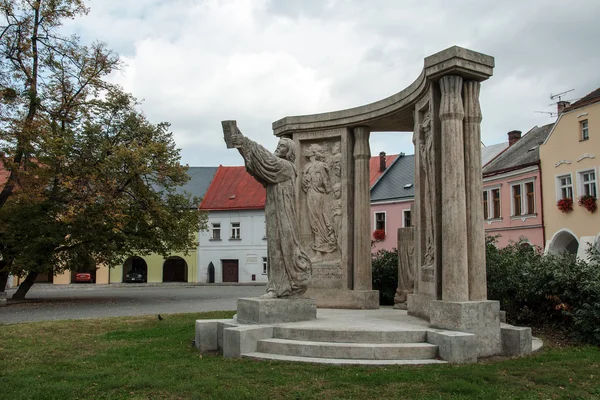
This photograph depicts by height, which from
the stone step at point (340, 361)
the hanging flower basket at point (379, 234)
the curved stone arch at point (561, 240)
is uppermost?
the hanging flower basket at point (379, 234)

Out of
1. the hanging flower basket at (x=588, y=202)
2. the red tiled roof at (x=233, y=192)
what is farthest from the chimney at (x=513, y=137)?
the red tiled roof at (x=233, y=192)

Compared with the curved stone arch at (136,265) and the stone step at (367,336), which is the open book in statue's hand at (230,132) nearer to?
the stone step at (367,336)

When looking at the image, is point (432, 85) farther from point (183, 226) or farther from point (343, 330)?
point (183, 226)

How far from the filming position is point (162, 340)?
9641mm

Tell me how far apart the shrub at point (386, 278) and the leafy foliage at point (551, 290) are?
2808 millimetres

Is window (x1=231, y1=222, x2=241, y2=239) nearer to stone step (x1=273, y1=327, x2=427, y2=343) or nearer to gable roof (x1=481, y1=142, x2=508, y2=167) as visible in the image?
gable roof (x1=481, y1=142, x2=508, y2=167)

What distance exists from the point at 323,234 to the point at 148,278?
119 ft

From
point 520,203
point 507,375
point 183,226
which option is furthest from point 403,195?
point 507,375

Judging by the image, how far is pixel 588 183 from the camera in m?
25.2

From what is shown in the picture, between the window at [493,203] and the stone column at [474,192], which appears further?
the window at [493,203]

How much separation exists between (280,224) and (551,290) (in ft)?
17.2

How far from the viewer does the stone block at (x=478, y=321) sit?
25.2ft

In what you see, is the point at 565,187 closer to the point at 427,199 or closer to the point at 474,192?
the point at 427,199

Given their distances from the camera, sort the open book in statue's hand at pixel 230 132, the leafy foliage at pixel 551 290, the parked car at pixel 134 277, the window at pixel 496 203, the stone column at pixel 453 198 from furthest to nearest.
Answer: the parked car at pixel 134 277
the window at pixel 496 203
the leafy foliage at pixel 551 290
the open book in statue's hand at pixel 230 132
the stone column at pixel 453 198
